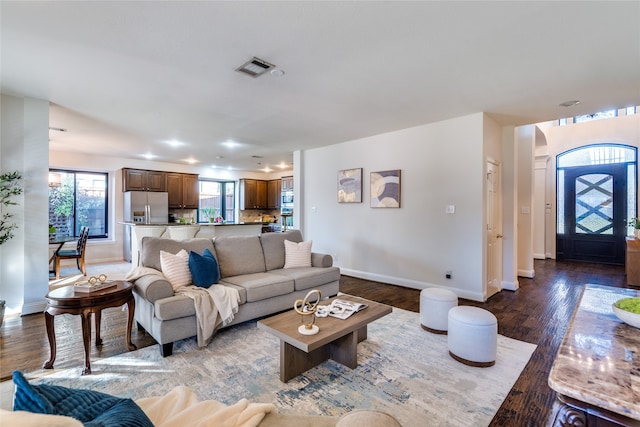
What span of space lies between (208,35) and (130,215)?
608cm

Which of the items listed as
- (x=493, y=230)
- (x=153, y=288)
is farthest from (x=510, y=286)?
(x=153, y=288)

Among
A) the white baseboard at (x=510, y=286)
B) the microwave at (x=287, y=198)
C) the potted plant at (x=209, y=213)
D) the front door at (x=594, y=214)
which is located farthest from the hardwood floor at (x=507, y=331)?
the potted plant at (x=209, y=213)

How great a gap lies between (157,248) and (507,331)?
12.5 ft

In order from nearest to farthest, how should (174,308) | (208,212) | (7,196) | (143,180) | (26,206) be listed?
(174,308)
(7,196)
(26,206)
(143,180)
(208,212)

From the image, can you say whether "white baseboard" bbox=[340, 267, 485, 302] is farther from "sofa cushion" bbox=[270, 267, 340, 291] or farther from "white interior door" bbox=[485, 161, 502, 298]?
"sofa cushion" bbox=[270, 267, 340, 291]

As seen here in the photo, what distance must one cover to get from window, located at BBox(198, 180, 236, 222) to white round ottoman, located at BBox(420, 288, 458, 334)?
7124 mm

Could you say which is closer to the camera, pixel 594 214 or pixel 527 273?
pixel 527 273

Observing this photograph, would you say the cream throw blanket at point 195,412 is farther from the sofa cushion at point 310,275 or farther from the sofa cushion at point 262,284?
the sofa cushion at point 310,275

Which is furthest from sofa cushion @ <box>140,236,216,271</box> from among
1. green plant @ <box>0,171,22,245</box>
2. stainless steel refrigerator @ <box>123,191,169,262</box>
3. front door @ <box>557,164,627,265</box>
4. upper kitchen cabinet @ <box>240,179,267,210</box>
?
front door @ <box>557,164,627,265</box>

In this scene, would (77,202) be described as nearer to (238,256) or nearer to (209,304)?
(238,256)

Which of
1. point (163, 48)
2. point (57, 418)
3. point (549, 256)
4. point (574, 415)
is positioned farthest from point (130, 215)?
point (549, 256)

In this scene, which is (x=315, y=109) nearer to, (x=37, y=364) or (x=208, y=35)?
(x=208, y=35)

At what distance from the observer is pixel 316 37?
221cm

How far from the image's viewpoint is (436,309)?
297cm
